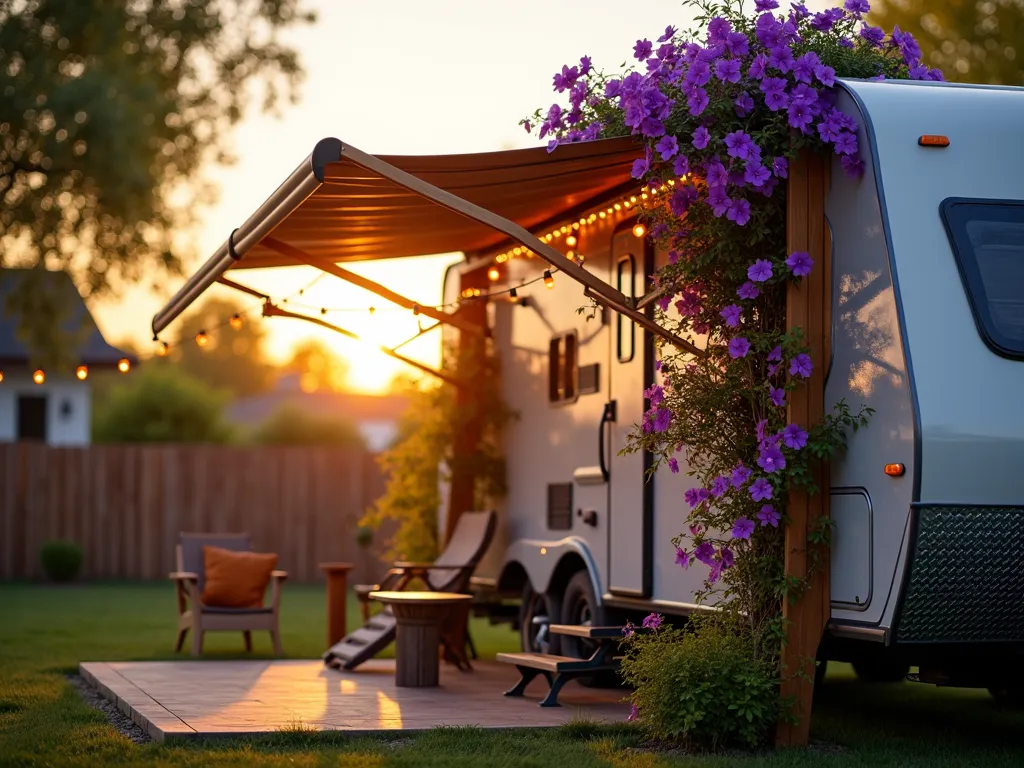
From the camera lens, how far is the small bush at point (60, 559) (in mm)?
19672

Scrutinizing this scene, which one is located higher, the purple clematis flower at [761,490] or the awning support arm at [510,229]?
the awning support arm at [510,229]

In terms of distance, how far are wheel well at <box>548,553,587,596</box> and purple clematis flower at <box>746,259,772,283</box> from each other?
3120mm

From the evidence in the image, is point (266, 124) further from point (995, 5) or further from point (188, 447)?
point (995, 5)

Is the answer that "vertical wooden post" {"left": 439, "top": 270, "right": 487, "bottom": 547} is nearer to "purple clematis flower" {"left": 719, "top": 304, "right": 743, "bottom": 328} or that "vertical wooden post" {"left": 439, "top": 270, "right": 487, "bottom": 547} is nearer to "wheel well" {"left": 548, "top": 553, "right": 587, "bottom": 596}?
"wheel well" {"left": 548, "top": 553, "right": 587, "bottom": 596}

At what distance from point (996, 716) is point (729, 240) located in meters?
3.56

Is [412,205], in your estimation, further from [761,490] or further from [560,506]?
[761,490]

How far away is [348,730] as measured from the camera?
700cm

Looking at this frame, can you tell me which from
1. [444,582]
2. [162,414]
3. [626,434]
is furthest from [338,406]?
[626,434]

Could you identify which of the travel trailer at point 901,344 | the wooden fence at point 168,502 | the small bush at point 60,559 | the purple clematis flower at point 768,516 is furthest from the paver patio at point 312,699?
the wooden fence at point 168,502

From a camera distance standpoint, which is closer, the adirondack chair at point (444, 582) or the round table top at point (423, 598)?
the round table top at point (423, 598)

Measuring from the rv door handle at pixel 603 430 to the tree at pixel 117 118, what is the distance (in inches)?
620

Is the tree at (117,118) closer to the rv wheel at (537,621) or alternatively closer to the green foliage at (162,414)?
the green foliage at (162,414)

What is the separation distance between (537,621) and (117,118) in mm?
15131

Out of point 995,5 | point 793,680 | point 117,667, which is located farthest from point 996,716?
point 995,5
